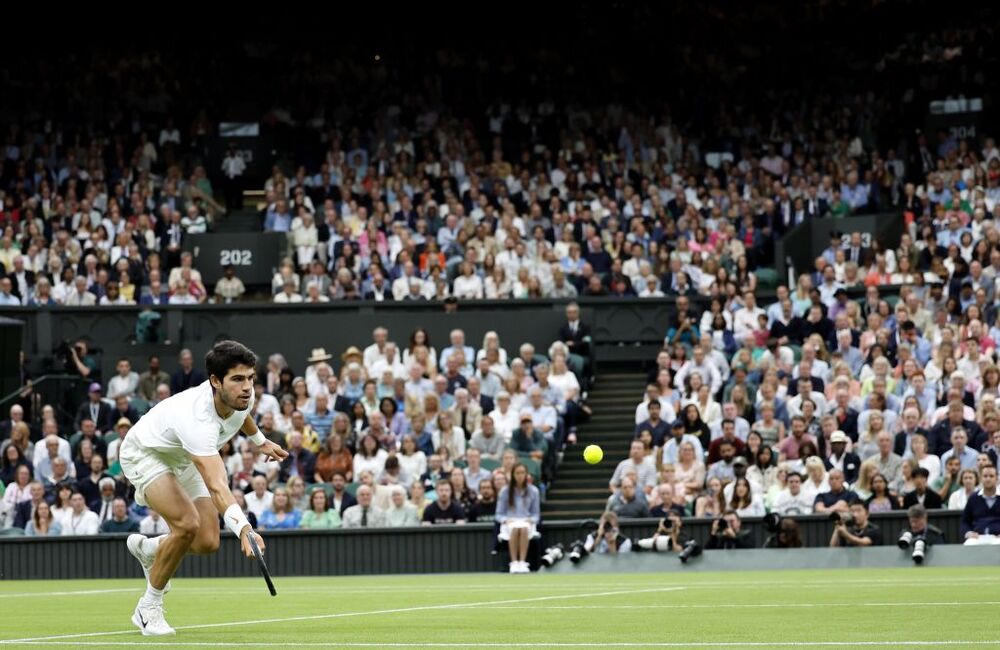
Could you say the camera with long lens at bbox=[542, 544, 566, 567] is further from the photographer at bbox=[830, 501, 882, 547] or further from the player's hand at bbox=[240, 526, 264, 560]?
the player's hand at bbox=[240, 526, 264, 560]

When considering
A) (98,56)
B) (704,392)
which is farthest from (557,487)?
(98,56)

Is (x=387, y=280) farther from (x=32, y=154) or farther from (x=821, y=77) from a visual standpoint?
(x=821, y=77)

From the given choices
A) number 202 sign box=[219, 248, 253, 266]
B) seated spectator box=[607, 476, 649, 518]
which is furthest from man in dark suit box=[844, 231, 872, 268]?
number 202 sign box=[219, 248, 253, 266]

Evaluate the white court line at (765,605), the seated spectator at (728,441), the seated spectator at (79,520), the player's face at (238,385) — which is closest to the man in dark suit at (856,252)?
the seated spectator at (728,441)

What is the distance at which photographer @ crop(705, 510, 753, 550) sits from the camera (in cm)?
2050

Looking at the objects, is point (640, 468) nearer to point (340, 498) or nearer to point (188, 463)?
point (340, 498)

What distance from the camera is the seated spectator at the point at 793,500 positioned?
21047mm

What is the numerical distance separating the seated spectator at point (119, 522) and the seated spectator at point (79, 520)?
13cm

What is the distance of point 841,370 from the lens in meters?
23.0

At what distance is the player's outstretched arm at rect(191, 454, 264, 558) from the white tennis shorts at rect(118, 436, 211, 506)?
404mm

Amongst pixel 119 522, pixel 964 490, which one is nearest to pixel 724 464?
pixel 964 490

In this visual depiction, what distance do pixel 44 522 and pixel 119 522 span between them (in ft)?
3.27

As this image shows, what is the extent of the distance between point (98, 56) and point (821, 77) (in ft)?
53.9

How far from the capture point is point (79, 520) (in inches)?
898
